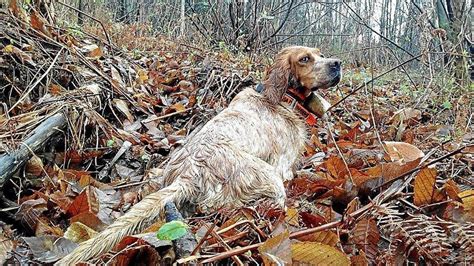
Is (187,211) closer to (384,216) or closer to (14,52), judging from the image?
(384,216)

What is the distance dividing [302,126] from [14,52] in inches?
103

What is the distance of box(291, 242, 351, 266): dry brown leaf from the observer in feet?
5.97

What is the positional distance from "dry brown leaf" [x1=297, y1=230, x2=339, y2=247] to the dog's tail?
2.60 feet

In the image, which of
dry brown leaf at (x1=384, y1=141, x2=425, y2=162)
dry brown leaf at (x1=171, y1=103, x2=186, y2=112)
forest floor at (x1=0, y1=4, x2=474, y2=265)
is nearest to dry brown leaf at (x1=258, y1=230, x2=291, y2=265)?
forest floor at (x1=0, y1=4, x2=474, y2=265)

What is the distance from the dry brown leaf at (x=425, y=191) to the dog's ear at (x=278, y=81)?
1.98m

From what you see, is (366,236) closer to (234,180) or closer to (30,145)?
(234,180)

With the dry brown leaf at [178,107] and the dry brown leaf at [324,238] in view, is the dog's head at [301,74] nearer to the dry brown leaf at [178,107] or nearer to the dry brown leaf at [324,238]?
the dry brown leaf at [178,107]

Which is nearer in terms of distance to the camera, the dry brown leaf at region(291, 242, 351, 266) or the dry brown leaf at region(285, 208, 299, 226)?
the dry brown leaf at region(291, 242, 351, 266)

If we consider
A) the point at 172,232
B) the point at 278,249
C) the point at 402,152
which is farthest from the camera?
the point at 402,152

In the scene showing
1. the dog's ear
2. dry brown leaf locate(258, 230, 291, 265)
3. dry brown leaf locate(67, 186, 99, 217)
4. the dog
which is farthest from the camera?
the dog's ear

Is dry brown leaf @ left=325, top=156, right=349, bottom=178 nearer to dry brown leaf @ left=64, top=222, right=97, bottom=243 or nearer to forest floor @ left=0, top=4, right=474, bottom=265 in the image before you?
forest floor @ left=0, top=4, right=474, bottom=265

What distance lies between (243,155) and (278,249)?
155 centimetres

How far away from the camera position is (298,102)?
449 cm

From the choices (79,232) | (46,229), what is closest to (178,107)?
(46,229)
